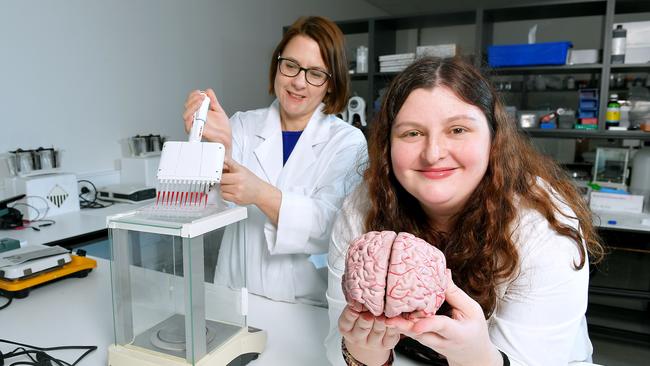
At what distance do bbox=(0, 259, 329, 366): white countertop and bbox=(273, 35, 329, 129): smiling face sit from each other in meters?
0.63

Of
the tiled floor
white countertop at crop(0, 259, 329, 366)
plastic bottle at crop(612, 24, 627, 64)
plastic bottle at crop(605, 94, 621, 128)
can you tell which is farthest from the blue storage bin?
white countertop at crop(0, 259, 329, 366)

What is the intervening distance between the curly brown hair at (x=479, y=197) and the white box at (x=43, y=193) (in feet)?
6.65

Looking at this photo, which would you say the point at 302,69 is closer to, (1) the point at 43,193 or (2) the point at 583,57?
(1) the point at 43,193

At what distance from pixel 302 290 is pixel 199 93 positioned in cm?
66

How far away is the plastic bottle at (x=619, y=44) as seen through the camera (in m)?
2.89

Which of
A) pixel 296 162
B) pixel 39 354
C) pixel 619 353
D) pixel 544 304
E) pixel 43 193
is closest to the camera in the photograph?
pixel 544 304

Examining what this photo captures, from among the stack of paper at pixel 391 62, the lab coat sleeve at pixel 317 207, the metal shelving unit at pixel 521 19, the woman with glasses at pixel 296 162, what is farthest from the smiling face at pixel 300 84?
the stack of paper at pixel 391 62

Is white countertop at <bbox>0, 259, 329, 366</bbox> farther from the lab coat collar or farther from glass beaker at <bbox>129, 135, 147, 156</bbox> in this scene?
glass beaker at <bbox>129, 135, 147, 156</bbox>

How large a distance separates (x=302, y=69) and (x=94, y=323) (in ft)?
3.06

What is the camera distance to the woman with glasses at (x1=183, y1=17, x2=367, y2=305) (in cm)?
133

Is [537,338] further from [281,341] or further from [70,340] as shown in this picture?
[70,340]

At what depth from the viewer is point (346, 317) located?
799 millimetres

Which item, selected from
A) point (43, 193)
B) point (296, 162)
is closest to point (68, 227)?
point (43, 193)

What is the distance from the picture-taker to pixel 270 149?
5.24ft
